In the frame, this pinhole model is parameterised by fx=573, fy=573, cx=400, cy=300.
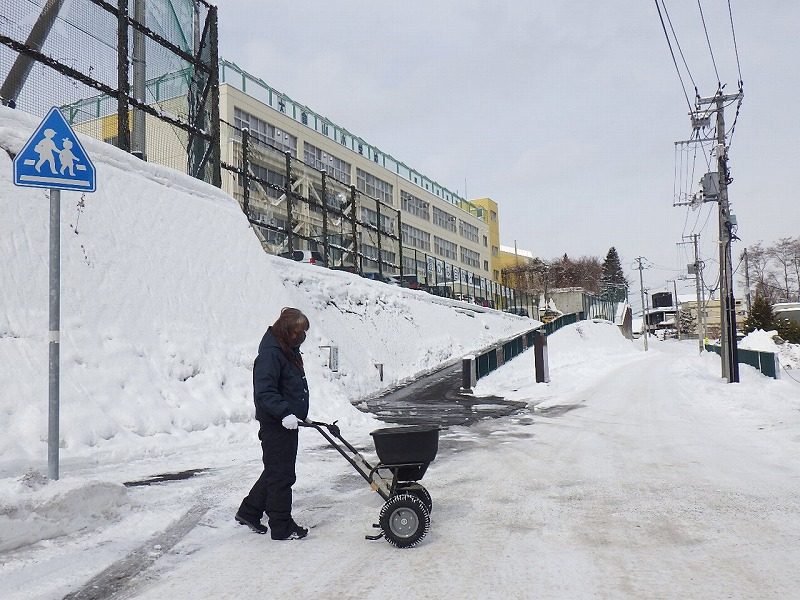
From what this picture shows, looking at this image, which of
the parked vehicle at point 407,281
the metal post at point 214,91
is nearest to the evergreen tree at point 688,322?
the parked vehicle at point 407,281

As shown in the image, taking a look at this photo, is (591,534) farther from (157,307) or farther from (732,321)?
(732,321)

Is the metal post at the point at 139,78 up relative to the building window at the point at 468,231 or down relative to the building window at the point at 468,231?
down

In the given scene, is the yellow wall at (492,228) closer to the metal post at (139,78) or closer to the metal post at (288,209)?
the metal post at (288,209)

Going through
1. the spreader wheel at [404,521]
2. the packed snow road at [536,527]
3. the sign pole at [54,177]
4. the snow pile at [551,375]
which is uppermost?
the sign pole at [54,177]

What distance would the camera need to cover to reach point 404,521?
394 centimetres

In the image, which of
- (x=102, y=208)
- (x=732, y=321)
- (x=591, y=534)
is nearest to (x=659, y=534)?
(x=591, y=534)

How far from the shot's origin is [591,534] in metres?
4.12

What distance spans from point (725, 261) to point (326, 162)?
92.5 feet

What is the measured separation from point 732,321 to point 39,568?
2052 centimetres

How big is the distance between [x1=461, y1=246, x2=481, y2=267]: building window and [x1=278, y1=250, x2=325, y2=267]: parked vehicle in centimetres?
4731

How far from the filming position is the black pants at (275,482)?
4.16m

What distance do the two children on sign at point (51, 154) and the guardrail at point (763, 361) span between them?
18654mm

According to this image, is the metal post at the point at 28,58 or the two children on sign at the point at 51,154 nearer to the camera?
the two children on sign at the point at 51,154

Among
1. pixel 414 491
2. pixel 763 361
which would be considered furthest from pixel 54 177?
pixel 763 361
